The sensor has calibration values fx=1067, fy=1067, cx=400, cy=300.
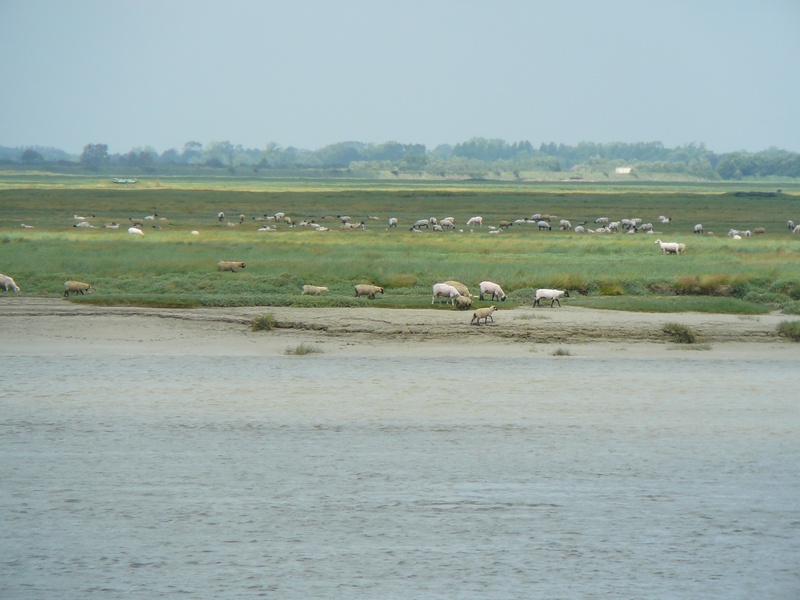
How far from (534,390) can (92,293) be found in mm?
12566

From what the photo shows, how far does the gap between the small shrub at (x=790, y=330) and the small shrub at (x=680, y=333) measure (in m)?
1.87

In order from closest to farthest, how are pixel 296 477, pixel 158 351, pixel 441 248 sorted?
pixel 296 477
pixel 158 351
pixel 441 248

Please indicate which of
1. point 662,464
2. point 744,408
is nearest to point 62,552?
point 662,464

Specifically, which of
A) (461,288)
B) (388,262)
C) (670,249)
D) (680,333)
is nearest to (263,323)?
(461,288)

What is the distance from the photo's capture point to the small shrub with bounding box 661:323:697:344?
21.7 meters

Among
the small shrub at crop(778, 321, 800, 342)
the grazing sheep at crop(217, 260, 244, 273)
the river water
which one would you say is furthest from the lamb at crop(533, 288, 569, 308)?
the grazing sheep at crop(217, 260, 244, 273)

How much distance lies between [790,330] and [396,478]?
487 inches

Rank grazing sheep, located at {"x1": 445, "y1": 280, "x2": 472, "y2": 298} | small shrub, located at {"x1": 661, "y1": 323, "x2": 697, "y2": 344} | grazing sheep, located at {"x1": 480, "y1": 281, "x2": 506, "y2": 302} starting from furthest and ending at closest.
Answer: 1. grazing sheep, located at {"x1": 445, "y1": 280, "x2": 472, "y2": 298}
2. grazing sheep, located at {"x1": 480, "y1": 281, "x2": 506, "y2": 302}
3. small shrub, located at {"x1": 661, "y1": 323, "x2": 697, "y2": 344}

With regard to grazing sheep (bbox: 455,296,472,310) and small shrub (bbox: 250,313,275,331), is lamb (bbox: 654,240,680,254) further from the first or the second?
small shrub (bbox: 250,313,275,331)

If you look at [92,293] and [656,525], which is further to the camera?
[92,293]

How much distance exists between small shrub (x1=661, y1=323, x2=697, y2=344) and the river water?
6.38 ft

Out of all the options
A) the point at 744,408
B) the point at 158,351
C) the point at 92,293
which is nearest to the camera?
the point at 744,408

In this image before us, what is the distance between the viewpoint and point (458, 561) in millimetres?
9953

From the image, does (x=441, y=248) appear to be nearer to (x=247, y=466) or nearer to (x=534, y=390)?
(x=534, y=390)
